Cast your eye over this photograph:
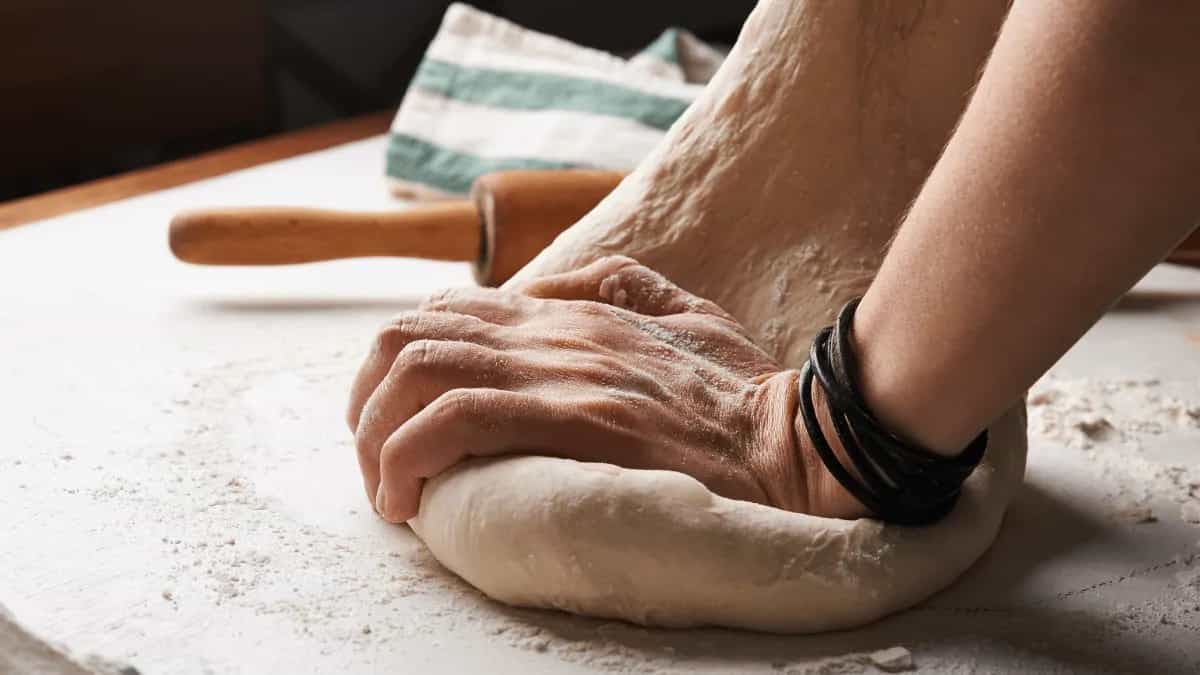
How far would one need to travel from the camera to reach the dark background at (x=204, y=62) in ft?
6.89

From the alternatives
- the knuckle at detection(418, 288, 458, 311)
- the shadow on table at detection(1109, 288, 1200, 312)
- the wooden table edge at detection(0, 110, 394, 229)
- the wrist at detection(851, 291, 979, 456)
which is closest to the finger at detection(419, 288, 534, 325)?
the knuckle at detection(418, 288, 458, 311)

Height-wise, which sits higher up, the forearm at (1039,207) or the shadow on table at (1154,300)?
the forearm at (1039,207)

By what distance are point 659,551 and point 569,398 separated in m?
0.13

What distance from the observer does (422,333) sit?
0.90 meters

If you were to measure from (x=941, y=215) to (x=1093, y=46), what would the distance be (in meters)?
0.13

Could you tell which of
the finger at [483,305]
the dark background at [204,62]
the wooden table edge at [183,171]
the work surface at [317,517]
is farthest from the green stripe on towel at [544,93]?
the finger at [483,305]

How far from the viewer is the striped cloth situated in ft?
5.82

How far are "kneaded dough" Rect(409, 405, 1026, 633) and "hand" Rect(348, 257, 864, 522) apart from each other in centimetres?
3

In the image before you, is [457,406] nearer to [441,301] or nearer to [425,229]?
[441,301]

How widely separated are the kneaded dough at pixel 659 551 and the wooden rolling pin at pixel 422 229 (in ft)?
2.24

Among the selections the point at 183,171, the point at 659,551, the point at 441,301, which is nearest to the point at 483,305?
the point at 441,301

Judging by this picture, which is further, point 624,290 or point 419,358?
point 624,290

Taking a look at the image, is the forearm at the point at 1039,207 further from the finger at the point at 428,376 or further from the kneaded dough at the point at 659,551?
the finger at the point at 428,376

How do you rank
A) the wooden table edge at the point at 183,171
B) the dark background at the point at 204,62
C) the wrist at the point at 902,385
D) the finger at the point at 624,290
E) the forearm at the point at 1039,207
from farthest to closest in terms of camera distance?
the dark background at the point at 204,62, the wooden table edge at the point at 183,171, the finger at the point at 624,290, the wrist at the point at 902,385, the forearm at the point at 1039,207
